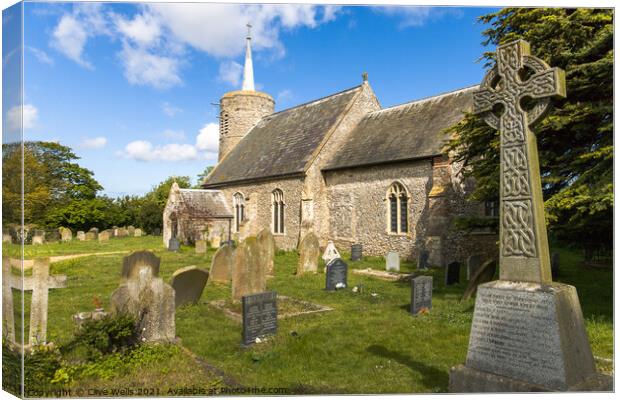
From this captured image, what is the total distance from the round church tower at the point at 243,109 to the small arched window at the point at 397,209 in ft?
55.0

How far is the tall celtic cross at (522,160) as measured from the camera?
4.21 m

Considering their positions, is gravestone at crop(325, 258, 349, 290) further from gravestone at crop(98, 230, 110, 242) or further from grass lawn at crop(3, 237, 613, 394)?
gravestone at crop(98, 230, 110, 242)

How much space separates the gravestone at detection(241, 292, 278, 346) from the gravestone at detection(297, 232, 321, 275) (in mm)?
6412

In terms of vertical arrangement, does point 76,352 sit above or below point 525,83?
below

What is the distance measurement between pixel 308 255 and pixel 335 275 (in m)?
2.72

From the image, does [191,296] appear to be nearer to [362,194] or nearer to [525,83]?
[525,83]

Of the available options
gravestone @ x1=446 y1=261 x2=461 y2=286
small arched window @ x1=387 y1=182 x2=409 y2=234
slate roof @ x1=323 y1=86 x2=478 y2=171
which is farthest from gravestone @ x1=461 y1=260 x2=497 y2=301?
small arched window @ x1=387 y1=182 x2=409 y2=234

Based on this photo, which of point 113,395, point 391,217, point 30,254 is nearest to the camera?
point 113,395

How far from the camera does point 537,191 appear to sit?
169 inches

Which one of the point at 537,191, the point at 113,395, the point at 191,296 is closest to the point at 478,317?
the point at 537,191

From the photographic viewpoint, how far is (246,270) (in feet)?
33.0

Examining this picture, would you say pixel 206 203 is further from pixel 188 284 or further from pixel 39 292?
pixel 39 292

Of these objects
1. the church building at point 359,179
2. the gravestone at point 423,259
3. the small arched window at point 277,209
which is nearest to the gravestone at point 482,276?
the gravestone at point 423,259

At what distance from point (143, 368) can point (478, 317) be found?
4.07 m
